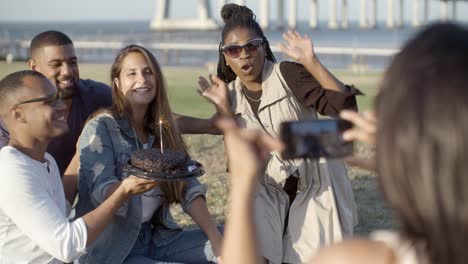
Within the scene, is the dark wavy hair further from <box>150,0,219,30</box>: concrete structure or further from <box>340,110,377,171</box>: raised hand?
<box>150,0,219,30</box>: concrete structure

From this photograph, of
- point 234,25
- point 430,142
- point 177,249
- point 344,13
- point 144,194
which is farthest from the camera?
point 344,13

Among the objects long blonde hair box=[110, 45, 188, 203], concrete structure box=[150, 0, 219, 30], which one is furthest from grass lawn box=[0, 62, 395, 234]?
concrete structure box=[150, 0, 219, 30]

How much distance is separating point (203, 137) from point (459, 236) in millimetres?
9040

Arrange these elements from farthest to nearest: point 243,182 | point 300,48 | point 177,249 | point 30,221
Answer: point 177,249, point 300,48, point 30,221, point 243,182

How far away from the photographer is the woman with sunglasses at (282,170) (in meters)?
4.44

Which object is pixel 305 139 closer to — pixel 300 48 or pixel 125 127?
pixel 300 48

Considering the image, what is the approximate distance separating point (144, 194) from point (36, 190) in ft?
3.24

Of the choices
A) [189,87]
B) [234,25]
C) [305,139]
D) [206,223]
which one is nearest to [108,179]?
[206,223]

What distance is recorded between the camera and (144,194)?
14.4ft

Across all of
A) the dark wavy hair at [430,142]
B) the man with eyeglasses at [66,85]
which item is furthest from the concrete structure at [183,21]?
the dark wavy hair at [430,142]

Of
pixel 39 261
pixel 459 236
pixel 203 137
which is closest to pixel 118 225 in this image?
pixel 39 261

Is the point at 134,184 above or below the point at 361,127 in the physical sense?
below

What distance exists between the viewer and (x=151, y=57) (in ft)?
14.9

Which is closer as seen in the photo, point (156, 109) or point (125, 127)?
point (125, 127)
